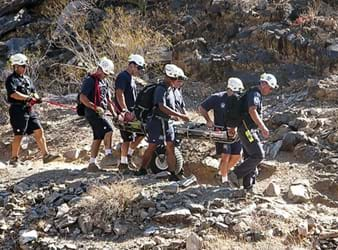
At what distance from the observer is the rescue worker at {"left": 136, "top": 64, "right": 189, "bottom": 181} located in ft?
26.2

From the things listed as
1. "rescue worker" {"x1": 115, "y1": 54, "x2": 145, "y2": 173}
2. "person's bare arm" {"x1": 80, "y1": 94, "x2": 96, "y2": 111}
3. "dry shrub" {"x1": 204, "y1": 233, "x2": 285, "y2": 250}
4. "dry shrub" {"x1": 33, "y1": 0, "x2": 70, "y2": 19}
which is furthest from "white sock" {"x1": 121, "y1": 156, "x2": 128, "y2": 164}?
"dry shrub" {"x1": 33, "y1": 0, "x2": 70, "y2": 19}

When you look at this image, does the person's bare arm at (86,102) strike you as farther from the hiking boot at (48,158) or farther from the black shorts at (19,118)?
the hiking boot at (48,158)

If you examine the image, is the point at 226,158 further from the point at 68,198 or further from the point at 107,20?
the point at 107,20

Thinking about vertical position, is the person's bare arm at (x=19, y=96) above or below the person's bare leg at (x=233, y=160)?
above

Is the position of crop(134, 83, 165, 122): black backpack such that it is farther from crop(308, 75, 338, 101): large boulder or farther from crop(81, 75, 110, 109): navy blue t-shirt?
crop(308, 75, 338, 101): large boulder

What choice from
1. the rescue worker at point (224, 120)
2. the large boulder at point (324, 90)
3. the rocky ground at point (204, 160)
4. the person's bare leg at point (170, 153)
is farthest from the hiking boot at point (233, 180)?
the large boulder at point (324, 90)

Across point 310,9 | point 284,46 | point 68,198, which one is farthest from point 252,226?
point 310,9

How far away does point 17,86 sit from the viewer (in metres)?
9.00

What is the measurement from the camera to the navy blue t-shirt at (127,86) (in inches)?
339

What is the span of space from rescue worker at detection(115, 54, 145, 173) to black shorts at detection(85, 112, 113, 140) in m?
0.27

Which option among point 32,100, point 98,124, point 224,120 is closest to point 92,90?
point 98,124

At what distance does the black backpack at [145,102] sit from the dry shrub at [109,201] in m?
1.09

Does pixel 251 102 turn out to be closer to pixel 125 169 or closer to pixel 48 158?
pixel 125 169

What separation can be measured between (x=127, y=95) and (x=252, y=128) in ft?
6.67
